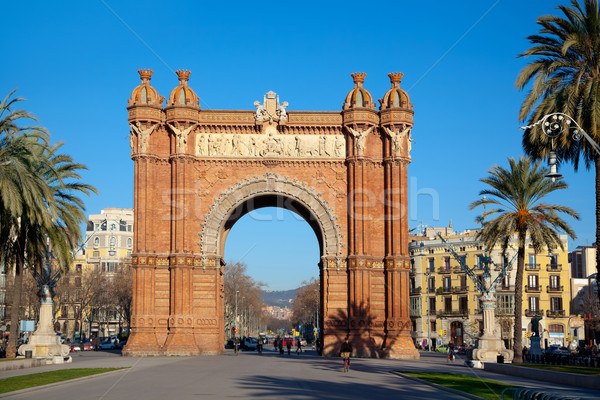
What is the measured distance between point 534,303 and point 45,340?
57744 millimetres

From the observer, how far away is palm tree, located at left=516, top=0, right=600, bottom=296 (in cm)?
2677

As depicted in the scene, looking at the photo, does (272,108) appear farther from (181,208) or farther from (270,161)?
(181,208)

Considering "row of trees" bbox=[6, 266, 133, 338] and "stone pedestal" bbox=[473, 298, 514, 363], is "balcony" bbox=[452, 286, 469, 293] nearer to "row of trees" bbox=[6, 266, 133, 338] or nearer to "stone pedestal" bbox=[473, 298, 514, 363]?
"row of trees" bbox=[6, 266, 133, 338]

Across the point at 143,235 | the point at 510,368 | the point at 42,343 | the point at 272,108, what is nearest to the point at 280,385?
the point at 510,368

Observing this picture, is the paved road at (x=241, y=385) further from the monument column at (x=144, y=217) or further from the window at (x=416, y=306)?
the window at (x=416, y=306)

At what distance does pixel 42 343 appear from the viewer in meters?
37.4

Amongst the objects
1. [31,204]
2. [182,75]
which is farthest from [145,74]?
[31,204]

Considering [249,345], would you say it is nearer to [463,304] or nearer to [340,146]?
[463,304]

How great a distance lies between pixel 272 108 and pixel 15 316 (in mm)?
19108

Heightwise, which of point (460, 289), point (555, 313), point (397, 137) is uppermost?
point (397, 137)

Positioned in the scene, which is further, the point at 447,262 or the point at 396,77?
the point at 447,262

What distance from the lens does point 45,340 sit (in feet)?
123

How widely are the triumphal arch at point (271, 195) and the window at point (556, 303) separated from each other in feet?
138

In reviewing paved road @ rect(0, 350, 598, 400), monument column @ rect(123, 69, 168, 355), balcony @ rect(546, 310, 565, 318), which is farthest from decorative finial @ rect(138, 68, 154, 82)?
balcony @ rect(546, 310, 565, 318)
